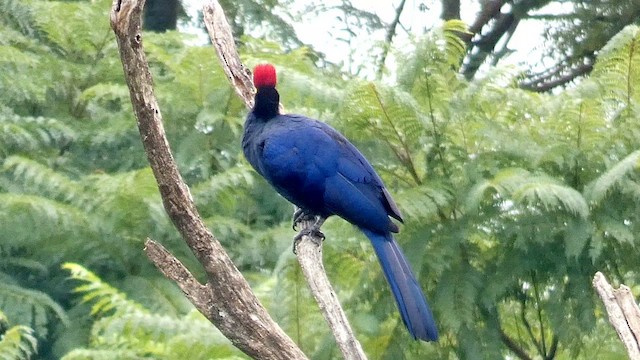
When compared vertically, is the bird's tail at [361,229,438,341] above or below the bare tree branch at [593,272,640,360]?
below

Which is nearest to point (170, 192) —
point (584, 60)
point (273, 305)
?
point (273, 305)

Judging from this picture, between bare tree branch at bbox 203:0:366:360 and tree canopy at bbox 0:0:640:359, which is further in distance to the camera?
tree canopy at bbox 0:0:640:359

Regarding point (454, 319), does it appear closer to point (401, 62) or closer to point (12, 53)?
point (401, 62)

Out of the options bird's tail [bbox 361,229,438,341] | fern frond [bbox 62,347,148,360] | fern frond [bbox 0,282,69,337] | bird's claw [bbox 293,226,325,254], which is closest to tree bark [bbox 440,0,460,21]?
fern frond [bbox 0,282,69,337]

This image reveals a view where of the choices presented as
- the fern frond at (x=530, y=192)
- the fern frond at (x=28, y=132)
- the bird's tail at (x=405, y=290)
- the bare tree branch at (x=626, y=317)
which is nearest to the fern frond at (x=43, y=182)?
the fern frond at (x=28, y=132)

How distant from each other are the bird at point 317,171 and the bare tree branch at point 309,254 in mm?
122

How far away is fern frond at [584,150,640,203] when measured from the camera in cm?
332

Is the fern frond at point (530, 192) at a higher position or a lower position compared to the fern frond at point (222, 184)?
higher

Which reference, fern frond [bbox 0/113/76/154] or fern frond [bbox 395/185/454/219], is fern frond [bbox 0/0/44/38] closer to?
fern frond [bbox 0/113/76/154]

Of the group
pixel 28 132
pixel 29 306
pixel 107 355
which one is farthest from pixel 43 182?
pixel 107 355

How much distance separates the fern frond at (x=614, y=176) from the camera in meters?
3.32

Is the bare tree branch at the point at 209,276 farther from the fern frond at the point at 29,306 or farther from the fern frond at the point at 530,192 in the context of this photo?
the fern frond at the point at 29,306

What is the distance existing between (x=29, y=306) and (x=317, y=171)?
1.36 m

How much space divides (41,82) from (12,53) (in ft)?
0.96
